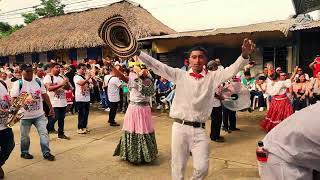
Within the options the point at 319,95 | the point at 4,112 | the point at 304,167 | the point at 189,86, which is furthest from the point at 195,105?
the point at 319,95

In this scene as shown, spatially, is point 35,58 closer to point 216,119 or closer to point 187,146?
point 216,119

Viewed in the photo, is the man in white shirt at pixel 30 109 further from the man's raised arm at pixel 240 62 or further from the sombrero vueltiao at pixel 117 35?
the man's raised arm at pixel 240 62

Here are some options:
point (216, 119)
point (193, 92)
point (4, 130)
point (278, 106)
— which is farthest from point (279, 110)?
point (4, 130)

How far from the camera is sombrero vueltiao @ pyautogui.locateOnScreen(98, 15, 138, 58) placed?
456 centimetres

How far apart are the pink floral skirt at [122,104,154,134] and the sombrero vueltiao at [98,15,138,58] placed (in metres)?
1.89

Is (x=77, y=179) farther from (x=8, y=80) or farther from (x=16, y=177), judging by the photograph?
(x=8, y=80)

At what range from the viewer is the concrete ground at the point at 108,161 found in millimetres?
5832

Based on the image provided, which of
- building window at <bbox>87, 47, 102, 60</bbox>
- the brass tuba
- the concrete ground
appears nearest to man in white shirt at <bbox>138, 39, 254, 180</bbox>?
the concrete ground

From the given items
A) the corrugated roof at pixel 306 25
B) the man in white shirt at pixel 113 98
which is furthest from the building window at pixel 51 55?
the corrugated roof at pixel 306 25

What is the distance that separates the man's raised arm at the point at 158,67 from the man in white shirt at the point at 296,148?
199 cm

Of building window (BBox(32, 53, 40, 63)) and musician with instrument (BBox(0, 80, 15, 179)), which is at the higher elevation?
building window (BBox(32, 53, 40, 63))

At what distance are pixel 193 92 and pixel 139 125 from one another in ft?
7.24

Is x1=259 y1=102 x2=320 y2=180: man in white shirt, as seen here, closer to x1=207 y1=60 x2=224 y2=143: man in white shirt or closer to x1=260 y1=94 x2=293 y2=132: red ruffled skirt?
x1=207 y1=60 x2=224 y2=143: man in white shirt

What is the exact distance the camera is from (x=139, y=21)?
2020 cm
